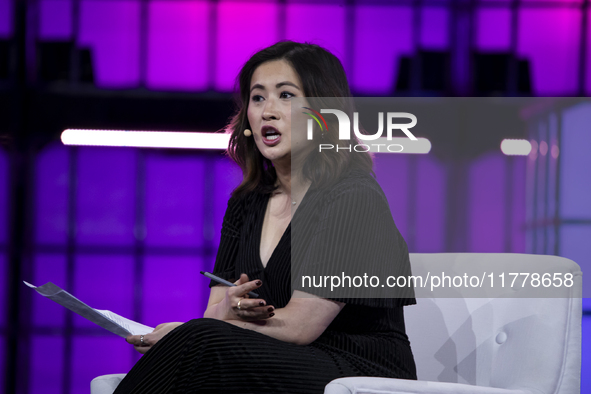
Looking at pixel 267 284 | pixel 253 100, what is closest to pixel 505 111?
pixel 253 100

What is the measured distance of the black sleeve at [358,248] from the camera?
1188 millimetres

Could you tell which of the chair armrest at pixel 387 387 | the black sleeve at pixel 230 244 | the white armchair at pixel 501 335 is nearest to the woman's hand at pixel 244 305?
the chair armrest at pixel 387 387

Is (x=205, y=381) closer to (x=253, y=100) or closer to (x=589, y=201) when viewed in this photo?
(x=253, y=100)

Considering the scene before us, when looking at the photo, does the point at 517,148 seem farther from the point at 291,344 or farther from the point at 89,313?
the point at 89,313

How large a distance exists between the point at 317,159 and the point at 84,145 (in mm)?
2031

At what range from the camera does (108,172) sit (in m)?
3.06

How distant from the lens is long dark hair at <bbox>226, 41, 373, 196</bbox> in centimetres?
140

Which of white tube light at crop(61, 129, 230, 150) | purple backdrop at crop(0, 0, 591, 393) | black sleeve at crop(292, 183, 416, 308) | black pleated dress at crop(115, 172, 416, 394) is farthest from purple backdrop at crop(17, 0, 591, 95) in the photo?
black sleeve at crop(292, 183, 416, 308)

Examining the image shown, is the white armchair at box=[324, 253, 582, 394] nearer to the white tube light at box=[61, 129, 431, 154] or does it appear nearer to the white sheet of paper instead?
the white sheet of paper

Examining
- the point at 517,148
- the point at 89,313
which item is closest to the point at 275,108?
the point at 89,313

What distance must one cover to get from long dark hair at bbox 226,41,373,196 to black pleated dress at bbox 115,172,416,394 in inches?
1.8

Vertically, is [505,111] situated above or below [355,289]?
above

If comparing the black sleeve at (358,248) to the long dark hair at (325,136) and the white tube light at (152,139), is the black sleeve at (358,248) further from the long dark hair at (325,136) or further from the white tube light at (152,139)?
the white tube light at (152,139)

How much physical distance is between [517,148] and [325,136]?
6.43 ft
